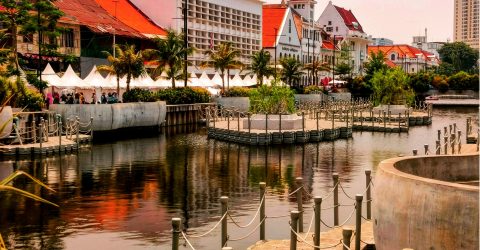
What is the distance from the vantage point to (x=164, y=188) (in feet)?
79.3

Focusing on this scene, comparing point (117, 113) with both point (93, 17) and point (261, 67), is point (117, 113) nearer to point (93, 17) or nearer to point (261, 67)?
point (93, 17)

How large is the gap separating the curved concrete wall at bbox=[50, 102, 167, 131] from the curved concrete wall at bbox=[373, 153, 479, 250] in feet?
103

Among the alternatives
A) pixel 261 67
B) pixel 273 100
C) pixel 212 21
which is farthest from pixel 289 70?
pixel 273 100

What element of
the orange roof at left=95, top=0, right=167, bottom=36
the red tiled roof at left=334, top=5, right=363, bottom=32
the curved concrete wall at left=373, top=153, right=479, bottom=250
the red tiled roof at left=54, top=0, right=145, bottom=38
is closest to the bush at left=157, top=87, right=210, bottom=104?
the red tiled roof at left=54, top=0, right=145, bottom=38

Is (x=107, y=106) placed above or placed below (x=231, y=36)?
below

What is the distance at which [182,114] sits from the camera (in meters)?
56.3

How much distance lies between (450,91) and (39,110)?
96.2 m

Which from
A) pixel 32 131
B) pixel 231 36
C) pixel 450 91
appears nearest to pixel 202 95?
pixel 32 131

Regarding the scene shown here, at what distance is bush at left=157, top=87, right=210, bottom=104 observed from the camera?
55.1m

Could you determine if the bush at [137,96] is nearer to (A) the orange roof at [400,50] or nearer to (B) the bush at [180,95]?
(B) the bush at [180,95]

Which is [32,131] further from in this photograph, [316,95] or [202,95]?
[316,95]

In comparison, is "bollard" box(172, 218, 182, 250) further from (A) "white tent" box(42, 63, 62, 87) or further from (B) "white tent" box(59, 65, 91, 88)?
(B) "white tent" box(59, 65, 91, 88)

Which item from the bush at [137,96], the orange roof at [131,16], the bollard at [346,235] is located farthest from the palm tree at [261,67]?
the bollard at [346,235]

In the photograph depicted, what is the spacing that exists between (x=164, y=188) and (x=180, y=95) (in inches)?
1263
